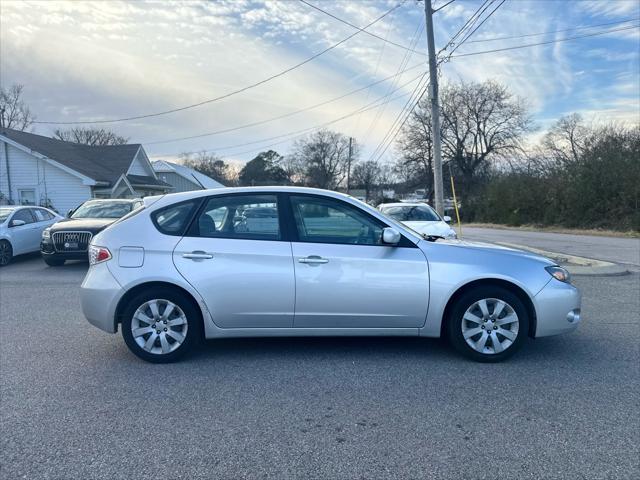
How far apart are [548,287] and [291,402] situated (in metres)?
2.64

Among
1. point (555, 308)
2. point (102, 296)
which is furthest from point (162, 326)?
point (555, 308)

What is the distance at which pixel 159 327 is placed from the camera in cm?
435

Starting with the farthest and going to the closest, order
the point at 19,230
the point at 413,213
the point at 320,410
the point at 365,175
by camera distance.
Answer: the point at 365,175
the point at 413,213
the point at 19,230
the point at 320,410

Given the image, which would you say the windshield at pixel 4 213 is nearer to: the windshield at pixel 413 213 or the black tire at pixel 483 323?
the windshield at pixel 413 213

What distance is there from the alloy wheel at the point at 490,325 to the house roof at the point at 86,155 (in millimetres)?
24060

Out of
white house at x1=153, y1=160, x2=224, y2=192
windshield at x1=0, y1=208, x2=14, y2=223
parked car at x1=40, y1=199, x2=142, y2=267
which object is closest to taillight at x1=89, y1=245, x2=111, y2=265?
parked car at x1=40, y1=199, x2=142, y2=267

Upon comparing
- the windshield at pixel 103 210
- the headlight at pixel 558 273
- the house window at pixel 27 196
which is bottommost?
the headlight at pixel 558 273

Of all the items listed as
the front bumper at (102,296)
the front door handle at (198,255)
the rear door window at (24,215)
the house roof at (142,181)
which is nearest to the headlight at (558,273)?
the front door handle at (198,255)

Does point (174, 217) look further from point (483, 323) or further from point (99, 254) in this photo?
point (483, 323)

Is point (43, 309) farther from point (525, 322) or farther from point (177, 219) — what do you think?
point (525, 322)

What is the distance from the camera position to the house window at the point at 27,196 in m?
24.3

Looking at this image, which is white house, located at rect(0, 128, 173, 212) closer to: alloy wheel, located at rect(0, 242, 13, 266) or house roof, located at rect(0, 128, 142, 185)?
house roof, located at rect(0, 128, 142, 185)

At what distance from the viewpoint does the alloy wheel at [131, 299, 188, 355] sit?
4.32 m

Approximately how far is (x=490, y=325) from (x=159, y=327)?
10.3 ft
